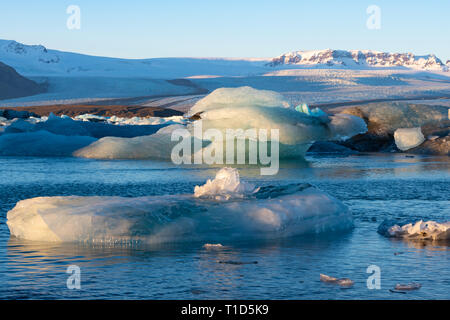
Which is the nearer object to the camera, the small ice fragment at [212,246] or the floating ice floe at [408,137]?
the small ice fragment at [212,246]

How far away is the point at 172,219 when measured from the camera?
5730 mm

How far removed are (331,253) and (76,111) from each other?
126 ft

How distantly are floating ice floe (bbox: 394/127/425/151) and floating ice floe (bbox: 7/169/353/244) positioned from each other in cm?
1221

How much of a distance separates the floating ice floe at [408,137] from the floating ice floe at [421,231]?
12.4 m

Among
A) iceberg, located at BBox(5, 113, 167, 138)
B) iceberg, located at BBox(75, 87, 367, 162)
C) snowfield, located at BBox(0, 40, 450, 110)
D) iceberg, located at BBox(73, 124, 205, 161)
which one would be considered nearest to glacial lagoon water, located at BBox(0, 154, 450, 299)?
iceberg, located at BBox(75, 87, 367, 162)

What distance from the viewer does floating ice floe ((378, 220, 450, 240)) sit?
5820 millimetres

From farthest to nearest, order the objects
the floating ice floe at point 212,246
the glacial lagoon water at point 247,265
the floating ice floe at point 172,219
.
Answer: the floating ice floe at point 172,219, the floating ice floe at point 212,246, the glacial lagoon water at point 247,265

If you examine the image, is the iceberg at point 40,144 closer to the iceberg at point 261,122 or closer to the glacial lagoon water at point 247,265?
the iceberg at point 261,122

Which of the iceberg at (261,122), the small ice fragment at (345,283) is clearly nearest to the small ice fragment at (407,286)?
the small ice fragment at (345,283)

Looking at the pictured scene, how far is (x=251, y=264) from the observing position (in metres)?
4.84

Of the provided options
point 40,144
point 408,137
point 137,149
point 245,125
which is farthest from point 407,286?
point 40,144

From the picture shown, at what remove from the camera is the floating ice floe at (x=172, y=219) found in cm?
555

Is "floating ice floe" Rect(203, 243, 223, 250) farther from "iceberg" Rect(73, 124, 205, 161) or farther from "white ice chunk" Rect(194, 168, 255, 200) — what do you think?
"iceberg" Rect(73, 124, 205, 161)
